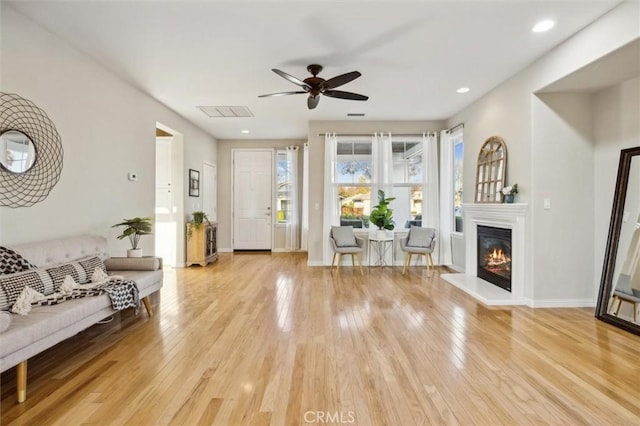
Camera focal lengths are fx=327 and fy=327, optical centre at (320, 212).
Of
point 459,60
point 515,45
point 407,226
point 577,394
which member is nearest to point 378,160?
point 407,226

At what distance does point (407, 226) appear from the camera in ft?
20.7

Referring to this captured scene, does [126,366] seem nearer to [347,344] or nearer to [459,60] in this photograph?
[347,344]

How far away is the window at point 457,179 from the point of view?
19.0ft

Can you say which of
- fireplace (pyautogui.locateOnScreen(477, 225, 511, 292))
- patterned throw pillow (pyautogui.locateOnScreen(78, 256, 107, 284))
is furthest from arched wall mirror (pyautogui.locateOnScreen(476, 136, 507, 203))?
patterned throw pillow (pyautogui.locateOnScreen(78, 256, 107, 284))

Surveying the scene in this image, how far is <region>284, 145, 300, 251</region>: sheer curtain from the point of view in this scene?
7.98m

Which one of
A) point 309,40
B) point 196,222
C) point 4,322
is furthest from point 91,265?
point 196,222

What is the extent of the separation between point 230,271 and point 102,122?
303 cm

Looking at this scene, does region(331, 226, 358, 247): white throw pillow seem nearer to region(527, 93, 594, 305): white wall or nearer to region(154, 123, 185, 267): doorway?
region(527, 93, 594, 305): white wall

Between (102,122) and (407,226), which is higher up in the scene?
(102,122)

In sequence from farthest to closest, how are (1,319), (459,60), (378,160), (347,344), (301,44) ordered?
(378,160) → (459,60) → (301,44) → (347,344) → (1,319)

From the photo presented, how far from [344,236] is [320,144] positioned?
1820 millimetres

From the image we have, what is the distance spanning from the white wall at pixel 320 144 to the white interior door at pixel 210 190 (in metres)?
2.54

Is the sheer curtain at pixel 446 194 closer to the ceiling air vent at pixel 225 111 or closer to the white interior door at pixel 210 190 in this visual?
the ceiling air vent at pixel 225 111

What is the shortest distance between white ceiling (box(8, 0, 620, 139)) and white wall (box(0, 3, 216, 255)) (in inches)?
7.3
